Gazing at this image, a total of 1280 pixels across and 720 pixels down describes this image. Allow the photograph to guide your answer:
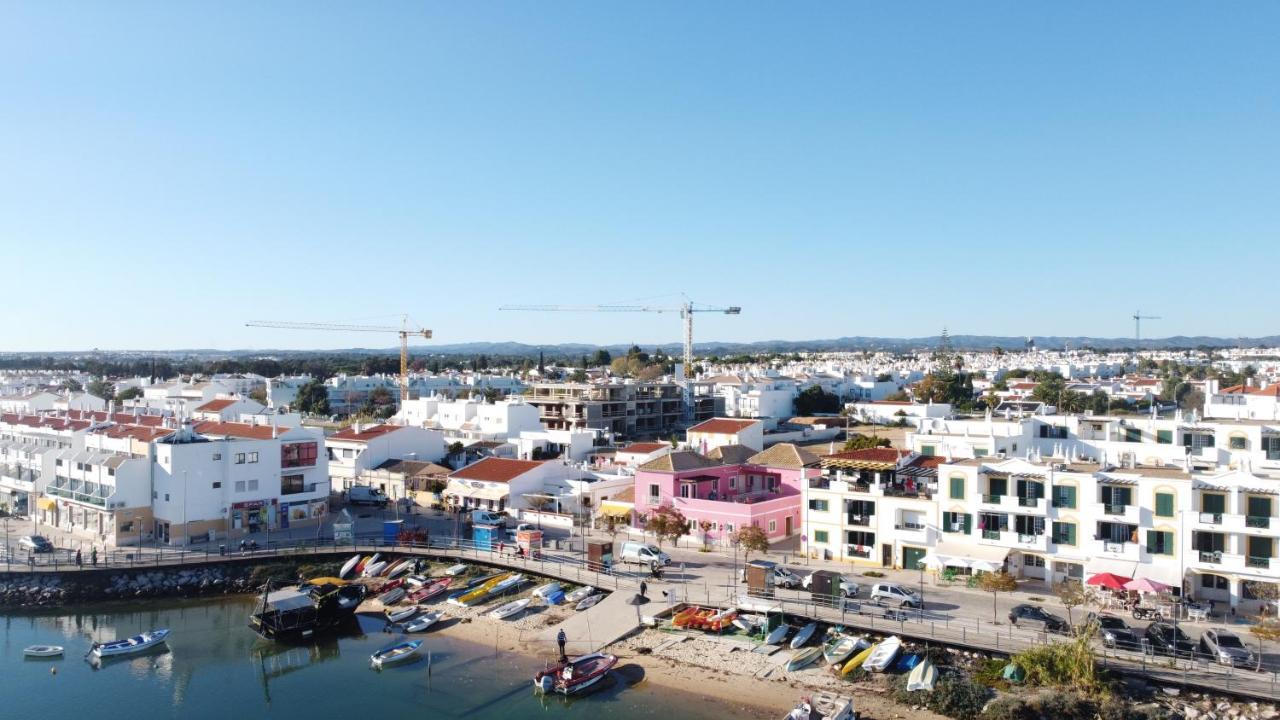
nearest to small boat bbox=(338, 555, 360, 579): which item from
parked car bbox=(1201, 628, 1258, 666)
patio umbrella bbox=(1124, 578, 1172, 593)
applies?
patio umbrella bbox=(1124, 578, 1172, 593)

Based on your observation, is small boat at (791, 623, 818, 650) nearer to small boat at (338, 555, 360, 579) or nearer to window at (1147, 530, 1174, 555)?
window at (1147, 530, 1174, 555)

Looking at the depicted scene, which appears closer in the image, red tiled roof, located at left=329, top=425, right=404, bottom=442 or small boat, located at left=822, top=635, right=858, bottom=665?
small boat, located at left=822, top=635, right=858, bottom=665

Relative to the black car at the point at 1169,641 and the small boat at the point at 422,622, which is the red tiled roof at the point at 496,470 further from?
the black car at the point at 1169,641

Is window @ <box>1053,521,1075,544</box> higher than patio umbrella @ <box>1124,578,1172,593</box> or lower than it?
higher

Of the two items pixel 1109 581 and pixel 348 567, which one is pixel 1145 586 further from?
pixel 348 567

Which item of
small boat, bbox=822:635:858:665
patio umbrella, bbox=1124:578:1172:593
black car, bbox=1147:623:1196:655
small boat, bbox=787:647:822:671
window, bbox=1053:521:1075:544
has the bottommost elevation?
small boat, bbox=787:647:822:671

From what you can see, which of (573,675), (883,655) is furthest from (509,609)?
(883,655)

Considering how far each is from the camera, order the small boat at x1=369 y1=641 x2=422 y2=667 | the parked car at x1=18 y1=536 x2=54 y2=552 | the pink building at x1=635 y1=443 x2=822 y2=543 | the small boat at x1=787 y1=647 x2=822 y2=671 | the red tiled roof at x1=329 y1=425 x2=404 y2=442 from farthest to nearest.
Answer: the red tiled roof at x1=329 y1=425 x2=404 y2=442 → the parked car at x1=18 y1=536 x2=54 y2=552 → the pink building at x1=635 y1=443 x2=822 y2=543 → the small boat at x1=369 y1=641 x2=422 y2=667 → the small boat at x1=787 y1=647 x2=822 y2=671

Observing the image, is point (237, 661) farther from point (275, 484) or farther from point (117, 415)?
point (117, 415)
